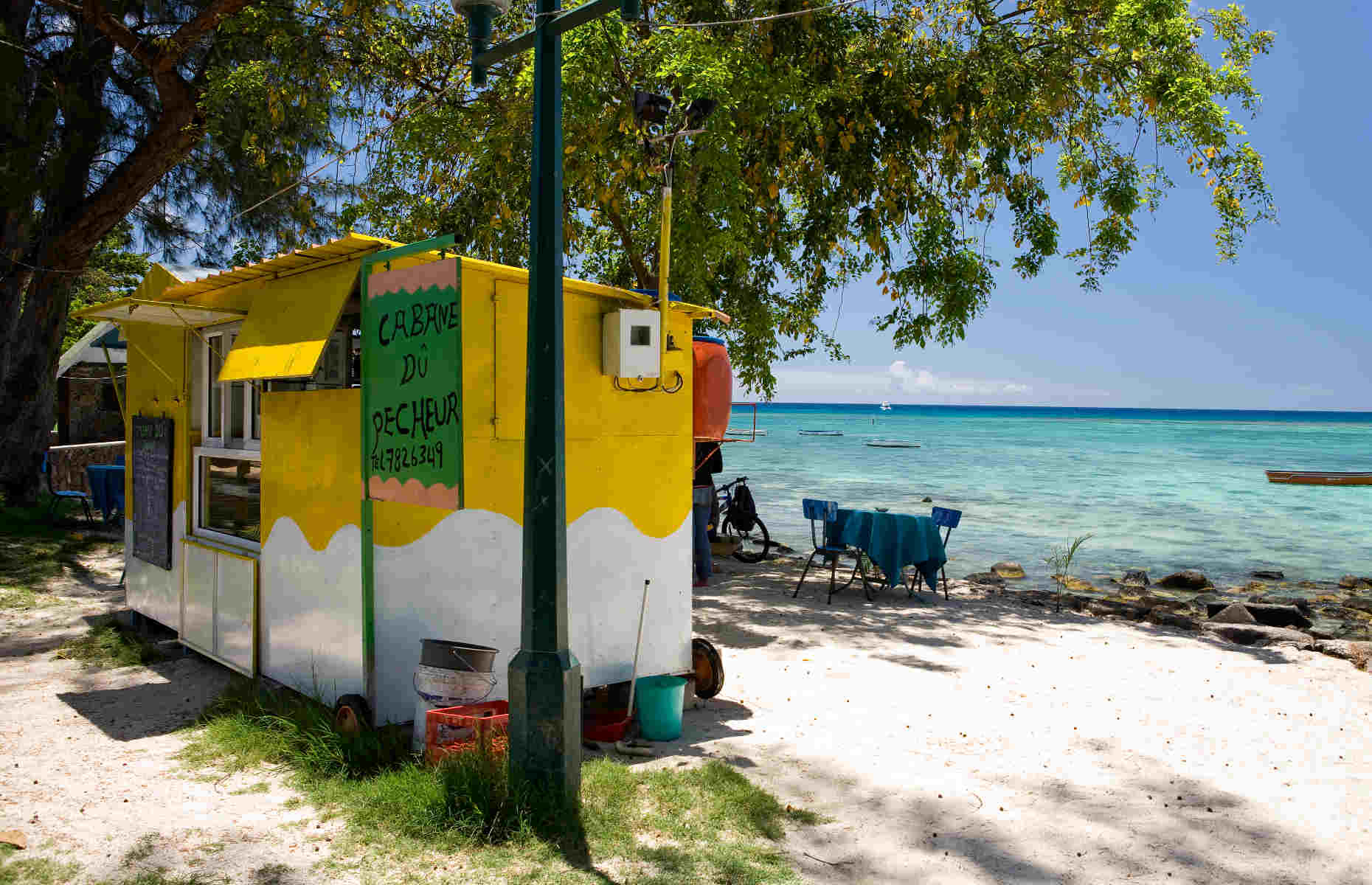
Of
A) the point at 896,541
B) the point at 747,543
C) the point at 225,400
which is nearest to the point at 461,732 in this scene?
the point at 225,400

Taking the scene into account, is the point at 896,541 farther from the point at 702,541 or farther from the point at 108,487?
the point at 108,487

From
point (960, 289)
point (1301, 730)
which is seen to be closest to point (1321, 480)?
point (960, 289)

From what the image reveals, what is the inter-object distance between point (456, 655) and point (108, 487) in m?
10.3

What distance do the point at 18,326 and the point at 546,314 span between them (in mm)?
13647

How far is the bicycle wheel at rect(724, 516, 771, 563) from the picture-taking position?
13156mm

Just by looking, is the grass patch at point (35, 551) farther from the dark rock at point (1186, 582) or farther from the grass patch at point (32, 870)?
the dark rock at point (1186, 582)

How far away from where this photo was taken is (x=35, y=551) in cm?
1114

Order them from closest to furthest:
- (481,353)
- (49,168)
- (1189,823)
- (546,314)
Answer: (546,314) < (1189,823) < (481,353) < (49,168)

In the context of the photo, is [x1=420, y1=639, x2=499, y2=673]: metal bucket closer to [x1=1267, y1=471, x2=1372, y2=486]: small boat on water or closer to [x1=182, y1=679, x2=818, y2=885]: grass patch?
[x1=182, y1=679, x2=818, y2=885]: grass patch

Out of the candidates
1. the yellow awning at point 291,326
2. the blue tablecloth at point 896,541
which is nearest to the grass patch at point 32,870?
the yellow awning at point 291,326

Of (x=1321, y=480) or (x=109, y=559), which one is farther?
(x=1321, y=480)

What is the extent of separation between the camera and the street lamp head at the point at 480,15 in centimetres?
439

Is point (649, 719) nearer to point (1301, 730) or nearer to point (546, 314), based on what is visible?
point (546, 314)

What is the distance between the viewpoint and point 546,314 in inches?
161
